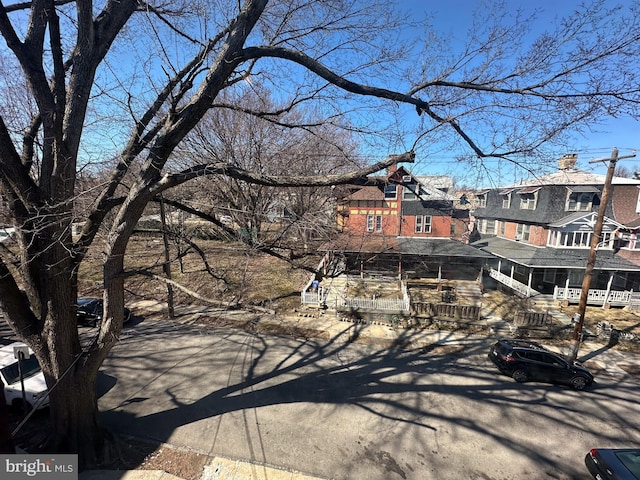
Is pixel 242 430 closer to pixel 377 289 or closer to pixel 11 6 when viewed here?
pixel 11 6

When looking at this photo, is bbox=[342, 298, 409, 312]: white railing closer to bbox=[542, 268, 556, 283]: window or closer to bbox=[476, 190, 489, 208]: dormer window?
bbox=[542, 268, 556, 283]: window

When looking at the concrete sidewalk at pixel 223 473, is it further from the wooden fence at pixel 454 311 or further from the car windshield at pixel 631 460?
the wooden fence at pixel 454 311

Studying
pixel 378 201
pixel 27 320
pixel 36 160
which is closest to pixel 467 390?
pixel 27 320

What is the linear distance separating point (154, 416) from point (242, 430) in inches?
88.7

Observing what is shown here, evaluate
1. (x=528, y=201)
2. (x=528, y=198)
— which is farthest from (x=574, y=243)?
(x=528, y=198)

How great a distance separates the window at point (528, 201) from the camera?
2008cm

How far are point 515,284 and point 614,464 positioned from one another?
45.3 feet

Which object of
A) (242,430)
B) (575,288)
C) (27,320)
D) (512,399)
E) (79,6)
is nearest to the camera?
(79,6)

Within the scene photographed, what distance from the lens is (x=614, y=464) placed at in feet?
18.1

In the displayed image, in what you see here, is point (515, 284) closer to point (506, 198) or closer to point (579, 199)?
point (579, 199)

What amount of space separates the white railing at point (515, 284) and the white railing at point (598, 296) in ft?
4.00

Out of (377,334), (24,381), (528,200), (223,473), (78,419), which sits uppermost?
(528,200)

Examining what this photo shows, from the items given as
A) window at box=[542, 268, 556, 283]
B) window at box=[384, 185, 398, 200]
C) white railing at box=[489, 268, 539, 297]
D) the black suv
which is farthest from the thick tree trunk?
window at box=[542, 268, 556, 283]

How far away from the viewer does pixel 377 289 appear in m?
17.8
